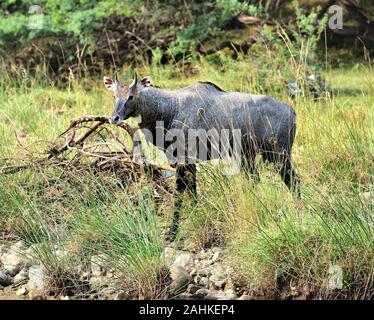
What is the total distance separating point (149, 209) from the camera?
6195 millimetres

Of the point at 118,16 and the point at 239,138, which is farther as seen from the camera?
the point at 118,16

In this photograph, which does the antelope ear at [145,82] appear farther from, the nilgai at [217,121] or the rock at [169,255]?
the rock at [169,255]

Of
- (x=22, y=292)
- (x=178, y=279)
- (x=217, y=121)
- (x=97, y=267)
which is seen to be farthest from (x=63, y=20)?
(x=178, y=279)

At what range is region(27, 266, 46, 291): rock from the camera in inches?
240

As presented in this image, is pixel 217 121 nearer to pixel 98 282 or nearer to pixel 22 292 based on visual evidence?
pixel 98 282

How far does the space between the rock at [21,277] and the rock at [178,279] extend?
3.82 ft

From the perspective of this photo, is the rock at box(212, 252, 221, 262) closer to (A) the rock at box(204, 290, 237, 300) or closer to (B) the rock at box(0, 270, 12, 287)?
(A) the rock at box(204, 290, 237, 300)

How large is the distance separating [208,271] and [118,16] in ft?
29.2

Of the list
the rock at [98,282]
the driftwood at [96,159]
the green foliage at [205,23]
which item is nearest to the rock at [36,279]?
the rock at [98,282]

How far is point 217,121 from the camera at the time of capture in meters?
7.15

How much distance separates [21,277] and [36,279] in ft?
0.53

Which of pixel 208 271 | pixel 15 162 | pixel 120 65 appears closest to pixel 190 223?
pixel 208 271

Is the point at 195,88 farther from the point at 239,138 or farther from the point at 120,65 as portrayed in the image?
the point at 120,65

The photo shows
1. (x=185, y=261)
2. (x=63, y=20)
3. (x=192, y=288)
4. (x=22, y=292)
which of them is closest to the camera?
Result: (x=192, y=288)
